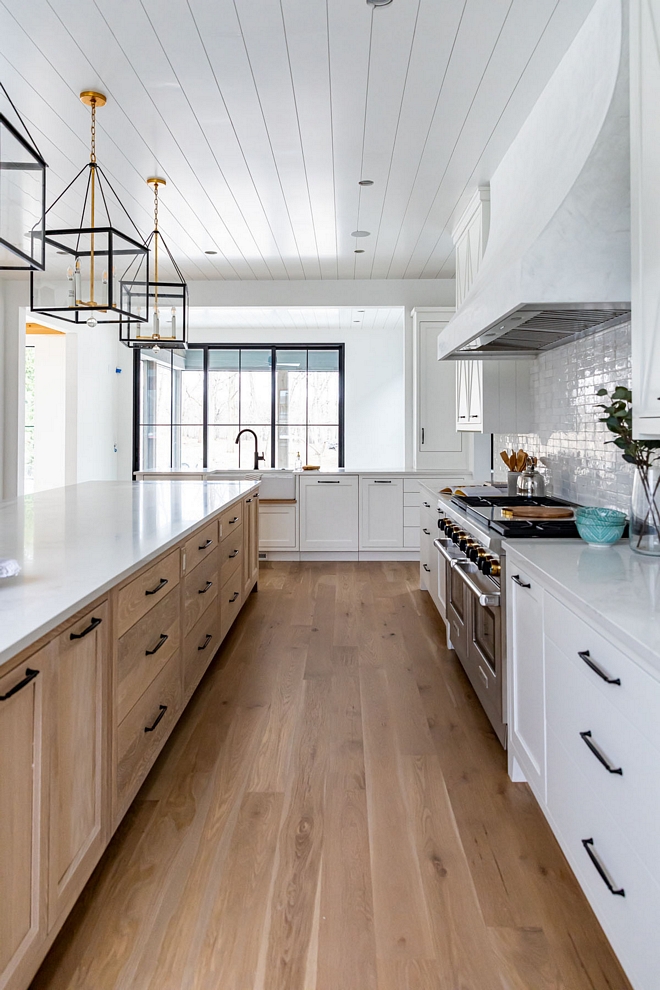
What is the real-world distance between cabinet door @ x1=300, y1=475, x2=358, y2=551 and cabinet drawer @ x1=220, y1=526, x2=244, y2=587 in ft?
6.85

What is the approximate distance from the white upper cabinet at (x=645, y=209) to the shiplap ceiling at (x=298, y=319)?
4873mm

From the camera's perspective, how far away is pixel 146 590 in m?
2.04

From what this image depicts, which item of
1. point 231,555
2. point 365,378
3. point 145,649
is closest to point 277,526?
point 231,555

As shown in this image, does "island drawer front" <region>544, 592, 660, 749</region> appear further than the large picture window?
No

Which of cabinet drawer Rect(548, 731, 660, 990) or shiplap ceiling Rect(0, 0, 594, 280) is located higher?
shiplap ceiling Rect(0, 0, 594, 280)

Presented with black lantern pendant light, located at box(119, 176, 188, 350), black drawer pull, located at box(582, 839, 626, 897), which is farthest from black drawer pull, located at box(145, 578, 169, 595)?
black lantern pendant light, located at box(119, 176, 188, 350)

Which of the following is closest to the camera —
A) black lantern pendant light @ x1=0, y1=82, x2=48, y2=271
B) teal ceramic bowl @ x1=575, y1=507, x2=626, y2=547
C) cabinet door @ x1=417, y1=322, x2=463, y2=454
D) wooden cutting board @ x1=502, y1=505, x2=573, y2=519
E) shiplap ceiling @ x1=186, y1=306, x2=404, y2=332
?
black lantern pendant light @ x1=0, y1=82, x2=48, y2=271

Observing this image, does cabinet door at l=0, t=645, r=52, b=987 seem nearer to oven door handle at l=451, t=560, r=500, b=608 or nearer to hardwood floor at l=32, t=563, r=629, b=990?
hardwood floor at l=32, t=563, r=629, b=990

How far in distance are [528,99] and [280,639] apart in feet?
9.89

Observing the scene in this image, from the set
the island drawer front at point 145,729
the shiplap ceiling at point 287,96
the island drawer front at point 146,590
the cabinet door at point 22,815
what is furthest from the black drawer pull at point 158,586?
the shiplap ceiling at point 287,96

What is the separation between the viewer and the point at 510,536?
2414mm

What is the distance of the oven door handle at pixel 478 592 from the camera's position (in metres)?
2.38

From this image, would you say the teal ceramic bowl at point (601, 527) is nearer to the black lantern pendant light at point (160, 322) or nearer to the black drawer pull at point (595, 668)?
the black drawer pull at point (595, 668)

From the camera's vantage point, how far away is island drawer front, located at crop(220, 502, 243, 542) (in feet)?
11.4
